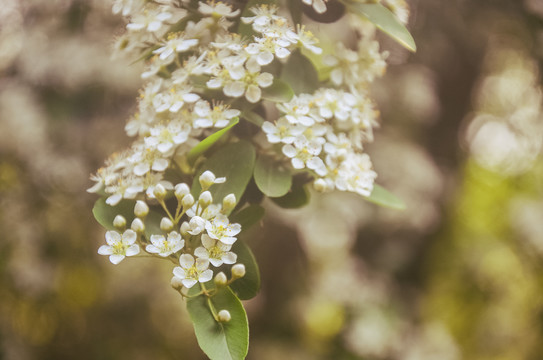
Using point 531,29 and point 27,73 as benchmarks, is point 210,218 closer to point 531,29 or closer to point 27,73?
point 531,29

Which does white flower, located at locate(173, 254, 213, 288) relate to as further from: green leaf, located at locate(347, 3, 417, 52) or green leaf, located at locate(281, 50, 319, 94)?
green leaf, located at locate(347, 3, 417, 52)

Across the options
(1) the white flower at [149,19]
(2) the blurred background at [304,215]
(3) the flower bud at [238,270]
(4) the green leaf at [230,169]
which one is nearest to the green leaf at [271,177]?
(4) the green leaf at [230,169]

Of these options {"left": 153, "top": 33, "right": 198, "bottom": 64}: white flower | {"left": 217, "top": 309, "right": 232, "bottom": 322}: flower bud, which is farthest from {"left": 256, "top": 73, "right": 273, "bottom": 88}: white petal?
{"left": 217, "top": 309, "right": 232, "bottom": 322}: flower bud

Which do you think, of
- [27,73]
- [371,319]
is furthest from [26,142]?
[371,319]

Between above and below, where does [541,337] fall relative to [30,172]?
below

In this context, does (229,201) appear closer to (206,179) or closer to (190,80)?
(206,179)

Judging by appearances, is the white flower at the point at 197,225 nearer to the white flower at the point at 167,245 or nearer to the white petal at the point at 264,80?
the white flower at the point at 167,245
